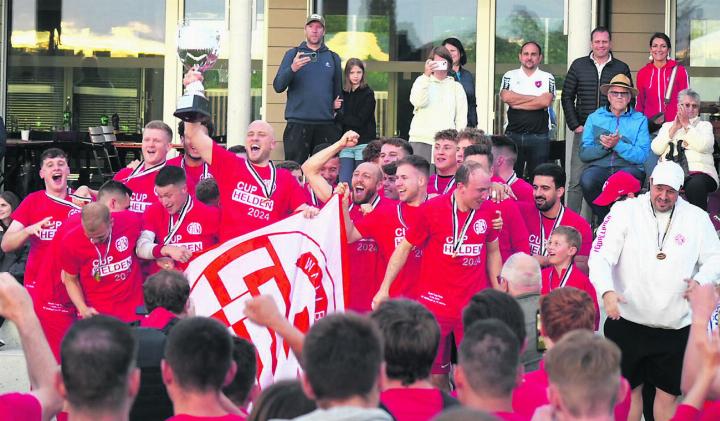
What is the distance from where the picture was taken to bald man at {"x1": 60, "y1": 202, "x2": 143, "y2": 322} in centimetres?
827

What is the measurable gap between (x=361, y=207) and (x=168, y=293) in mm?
2779

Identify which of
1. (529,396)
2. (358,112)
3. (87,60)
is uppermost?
(87,60)

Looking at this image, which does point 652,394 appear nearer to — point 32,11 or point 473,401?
point 473,401

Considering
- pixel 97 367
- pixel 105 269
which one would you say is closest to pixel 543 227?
pixel 105 269

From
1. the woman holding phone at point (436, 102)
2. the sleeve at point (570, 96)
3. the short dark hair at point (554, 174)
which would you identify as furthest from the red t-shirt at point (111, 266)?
the sleeve at point (570, 96)

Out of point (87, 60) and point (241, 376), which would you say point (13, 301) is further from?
point (87, 60)

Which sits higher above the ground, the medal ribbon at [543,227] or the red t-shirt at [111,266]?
the medal ribbon at [543,227]

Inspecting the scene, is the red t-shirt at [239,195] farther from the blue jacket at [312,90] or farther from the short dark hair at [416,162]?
the blue jacket at [312,90]

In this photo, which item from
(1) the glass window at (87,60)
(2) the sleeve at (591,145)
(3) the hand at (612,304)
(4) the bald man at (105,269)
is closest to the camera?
(3) the hand at (612,304)

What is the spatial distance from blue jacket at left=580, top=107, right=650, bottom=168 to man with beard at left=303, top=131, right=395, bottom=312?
303 cm

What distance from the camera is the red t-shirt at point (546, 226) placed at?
29.9ft

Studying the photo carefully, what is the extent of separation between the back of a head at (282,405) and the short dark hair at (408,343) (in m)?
0.40

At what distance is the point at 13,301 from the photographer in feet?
14.0

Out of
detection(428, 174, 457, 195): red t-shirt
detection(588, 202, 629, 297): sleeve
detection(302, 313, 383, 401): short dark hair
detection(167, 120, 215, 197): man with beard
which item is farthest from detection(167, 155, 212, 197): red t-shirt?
detection(302, 313, 383, 401): short dark hair
